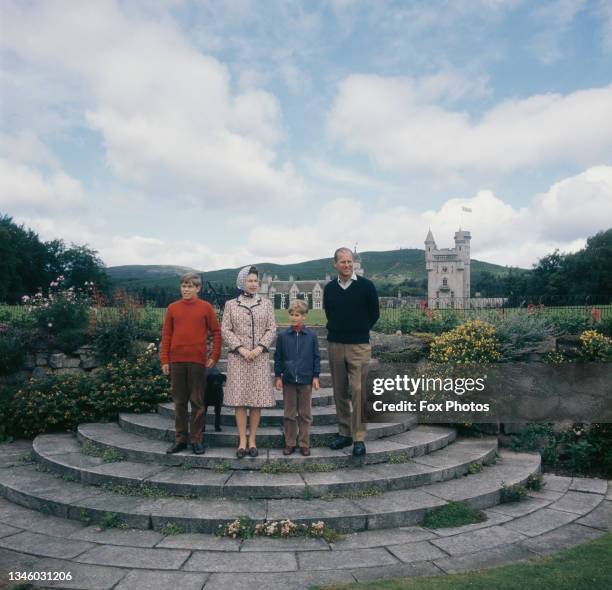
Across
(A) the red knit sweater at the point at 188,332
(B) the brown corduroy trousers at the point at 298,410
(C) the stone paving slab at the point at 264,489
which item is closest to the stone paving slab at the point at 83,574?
(C) the stone paving slab at the point at 264,489

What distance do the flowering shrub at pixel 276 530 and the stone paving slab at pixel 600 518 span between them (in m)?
2.55

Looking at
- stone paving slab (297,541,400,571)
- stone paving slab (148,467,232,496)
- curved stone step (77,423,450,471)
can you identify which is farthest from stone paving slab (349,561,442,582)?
stone paving slab (148,467,232,496)

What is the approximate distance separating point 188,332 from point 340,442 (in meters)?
2.23

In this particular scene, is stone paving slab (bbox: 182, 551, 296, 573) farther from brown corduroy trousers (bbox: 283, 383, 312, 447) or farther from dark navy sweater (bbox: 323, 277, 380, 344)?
dark navy sweater (bbox: 323, 277, 380, 344)

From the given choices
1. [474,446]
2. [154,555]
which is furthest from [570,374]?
[154,555]

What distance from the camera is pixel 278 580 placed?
11.8 ft

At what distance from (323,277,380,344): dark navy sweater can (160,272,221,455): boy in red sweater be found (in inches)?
54.5

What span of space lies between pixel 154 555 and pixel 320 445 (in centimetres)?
250

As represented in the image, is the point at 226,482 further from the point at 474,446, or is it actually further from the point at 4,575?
the point at 474,446

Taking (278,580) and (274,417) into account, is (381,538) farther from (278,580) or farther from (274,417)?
(274,417)

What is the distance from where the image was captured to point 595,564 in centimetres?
379

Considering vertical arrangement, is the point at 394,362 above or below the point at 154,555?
above

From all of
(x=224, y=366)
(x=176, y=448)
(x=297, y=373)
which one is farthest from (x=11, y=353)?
(x=297, y=373)

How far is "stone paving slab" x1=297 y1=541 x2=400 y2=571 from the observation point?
12.6 ft
